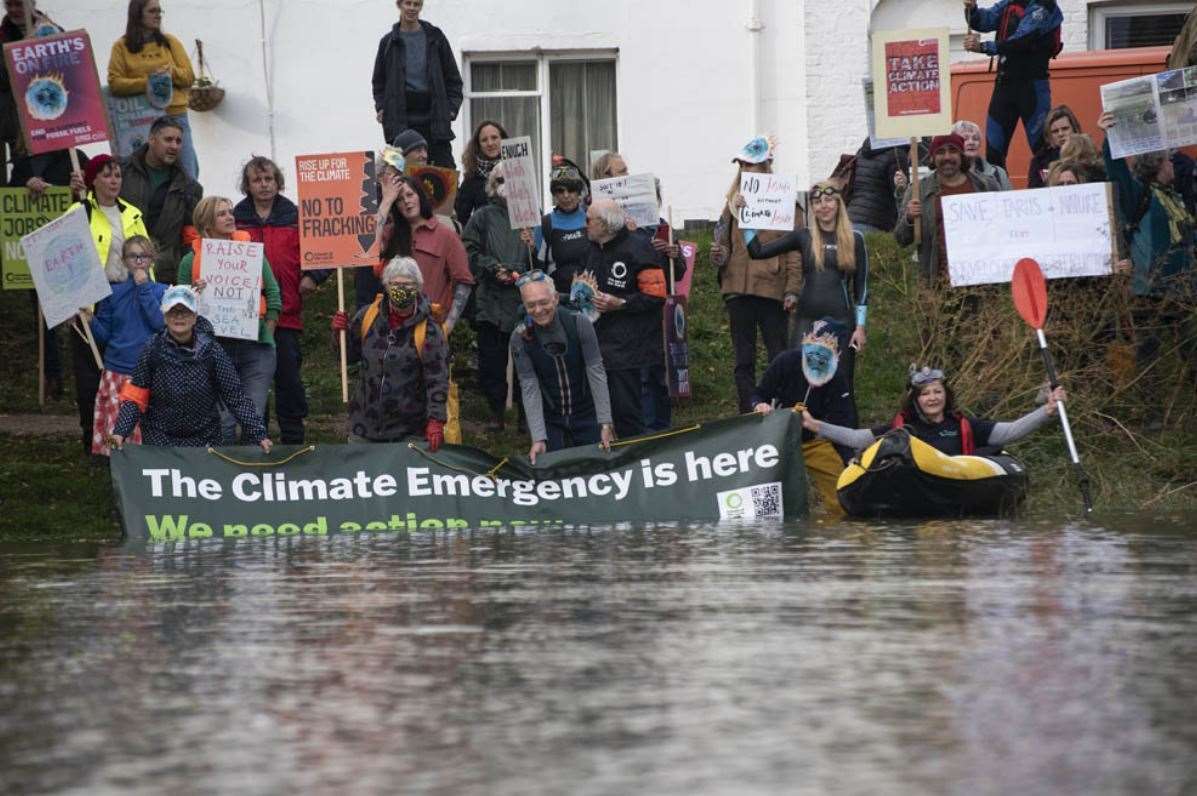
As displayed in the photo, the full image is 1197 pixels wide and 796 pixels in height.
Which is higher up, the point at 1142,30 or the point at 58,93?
the point at 1142,30

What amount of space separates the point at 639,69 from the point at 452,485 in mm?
11921

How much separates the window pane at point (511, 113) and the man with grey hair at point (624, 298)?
9717 mm

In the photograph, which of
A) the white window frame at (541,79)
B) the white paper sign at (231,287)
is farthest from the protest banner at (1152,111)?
the white window frame at (541,79)

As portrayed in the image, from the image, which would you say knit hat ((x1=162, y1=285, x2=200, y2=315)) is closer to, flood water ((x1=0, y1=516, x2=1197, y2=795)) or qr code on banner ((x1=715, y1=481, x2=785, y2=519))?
flood water ((x1=0, y1=516, x2=1197, y2=795))

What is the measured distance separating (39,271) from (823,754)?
33.7 ft

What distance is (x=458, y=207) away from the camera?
1866cm

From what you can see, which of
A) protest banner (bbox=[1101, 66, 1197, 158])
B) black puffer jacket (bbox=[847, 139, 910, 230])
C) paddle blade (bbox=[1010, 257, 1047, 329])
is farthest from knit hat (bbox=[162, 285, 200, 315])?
black puffer jacket (bbox=[847, 139, 910, 230])

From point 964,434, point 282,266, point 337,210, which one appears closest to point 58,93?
point 282,266

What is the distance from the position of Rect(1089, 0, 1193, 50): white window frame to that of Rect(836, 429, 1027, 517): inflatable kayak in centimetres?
1228

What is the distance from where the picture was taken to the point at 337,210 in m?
16.6

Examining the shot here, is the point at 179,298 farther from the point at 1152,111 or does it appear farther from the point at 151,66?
the point at 1152,111

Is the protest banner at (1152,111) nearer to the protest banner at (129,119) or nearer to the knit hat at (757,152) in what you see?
the knit hat at (757,152)

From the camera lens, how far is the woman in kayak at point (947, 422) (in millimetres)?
13953

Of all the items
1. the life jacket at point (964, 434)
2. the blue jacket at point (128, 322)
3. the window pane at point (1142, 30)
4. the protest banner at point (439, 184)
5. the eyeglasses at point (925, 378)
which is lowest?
the life jacket at point (964, 434)
